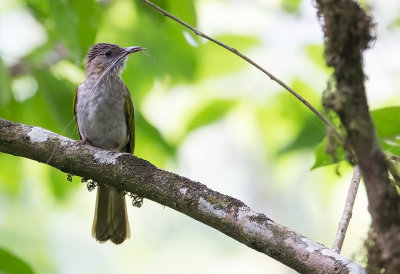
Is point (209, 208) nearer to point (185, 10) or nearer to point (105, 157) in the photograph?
point (105, 157)

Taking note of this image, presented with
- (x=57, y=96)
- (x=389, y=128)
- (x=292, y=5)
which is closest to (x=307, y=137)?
(x=292, y=5)

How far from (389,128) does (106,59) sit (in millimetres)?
3379

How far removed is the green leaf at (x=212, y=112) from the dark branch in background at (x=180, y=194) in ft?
6.30

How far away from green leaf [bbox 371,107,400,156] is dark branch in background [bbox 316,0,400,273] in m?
1.43

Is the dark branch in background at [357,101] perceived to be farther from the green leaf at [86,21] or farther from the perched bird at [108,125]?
the perched bird at [108,125]

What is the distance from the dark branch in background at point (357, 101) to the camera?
2021mm

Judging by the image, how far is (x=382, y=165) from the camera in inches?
81.4

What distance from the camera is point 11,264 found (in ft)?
12.2

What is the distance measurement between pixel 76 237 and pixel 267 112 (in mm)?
8765

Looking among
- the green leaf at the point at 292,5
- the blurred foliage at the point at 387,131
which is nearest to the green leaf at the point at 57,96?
the blurred foliage at the point at 387,131

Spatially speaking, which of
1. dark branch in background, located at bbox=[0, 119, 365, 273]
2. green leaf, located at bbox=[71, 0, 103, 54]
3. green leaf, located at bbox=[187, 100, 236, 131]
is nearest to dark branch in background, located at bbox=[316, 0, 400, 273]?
dark branch in background, located at bbox=[0, 119, 365, 273]

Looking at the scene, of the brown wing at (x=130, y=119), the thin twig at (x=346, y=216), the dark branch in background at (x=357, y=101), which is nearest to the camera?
the dark branch in background at (x=357, y=101)

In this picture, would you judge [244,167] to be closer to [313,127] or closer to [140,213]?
[140,213]

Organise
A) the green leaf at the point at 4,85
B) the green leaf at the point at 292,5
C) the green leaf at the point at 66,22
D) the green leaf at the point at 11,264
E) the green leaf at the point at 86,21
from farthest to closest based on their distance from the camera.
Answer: the green leaf at the point at 292,5 → the green leaf at the point at 86,21 → the green leaf at the point at 66,22 → the green leaf at the point at 4,85 → the green leaf at the point at 11,264
